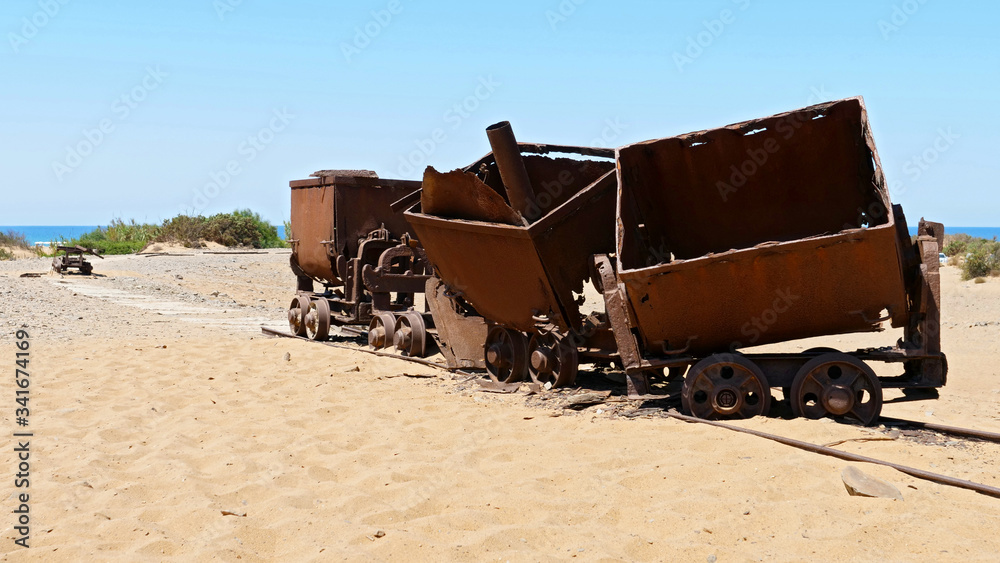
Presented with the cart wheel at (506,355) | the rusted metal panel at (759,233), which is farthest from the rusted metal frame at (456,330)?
the rusted metal panel at (759,233)

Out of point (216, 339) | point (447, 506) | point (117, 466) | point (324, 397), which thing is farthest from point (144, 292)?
point (447, 506)

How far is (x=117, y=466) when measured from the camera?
4984 millimetres

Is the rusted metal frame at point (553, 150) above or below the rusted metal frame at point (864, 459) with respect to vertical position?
above

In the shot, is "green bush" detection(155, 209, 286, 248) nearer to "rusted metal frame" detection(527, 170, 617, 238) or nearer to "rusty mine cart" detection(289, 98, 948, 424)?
"rusty mine cart" detection(289, 98, 948, 424)

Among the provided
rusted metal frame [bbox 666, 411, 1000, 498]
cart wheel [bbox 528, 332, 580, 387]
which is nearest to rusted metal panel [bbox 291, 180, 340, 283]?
cart wheel [bbox 528, 332, 580, 387]

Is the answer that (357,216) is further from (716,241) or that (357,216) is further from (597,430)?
(597,430)

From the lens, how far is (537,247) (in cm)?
662

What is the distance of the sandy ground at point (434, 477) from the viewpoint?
369 cm

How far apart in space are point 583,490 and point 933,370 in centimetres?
280

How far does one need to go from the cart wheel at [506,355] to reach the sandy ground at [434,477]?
39 cm

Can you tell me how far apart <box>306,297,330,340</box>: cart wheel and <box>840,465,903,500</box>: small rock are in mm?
8347

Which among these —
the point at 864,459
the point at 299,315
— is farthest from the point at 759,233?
the point at 299,315

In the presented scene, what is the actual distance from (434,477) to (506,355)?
309 centimetres
